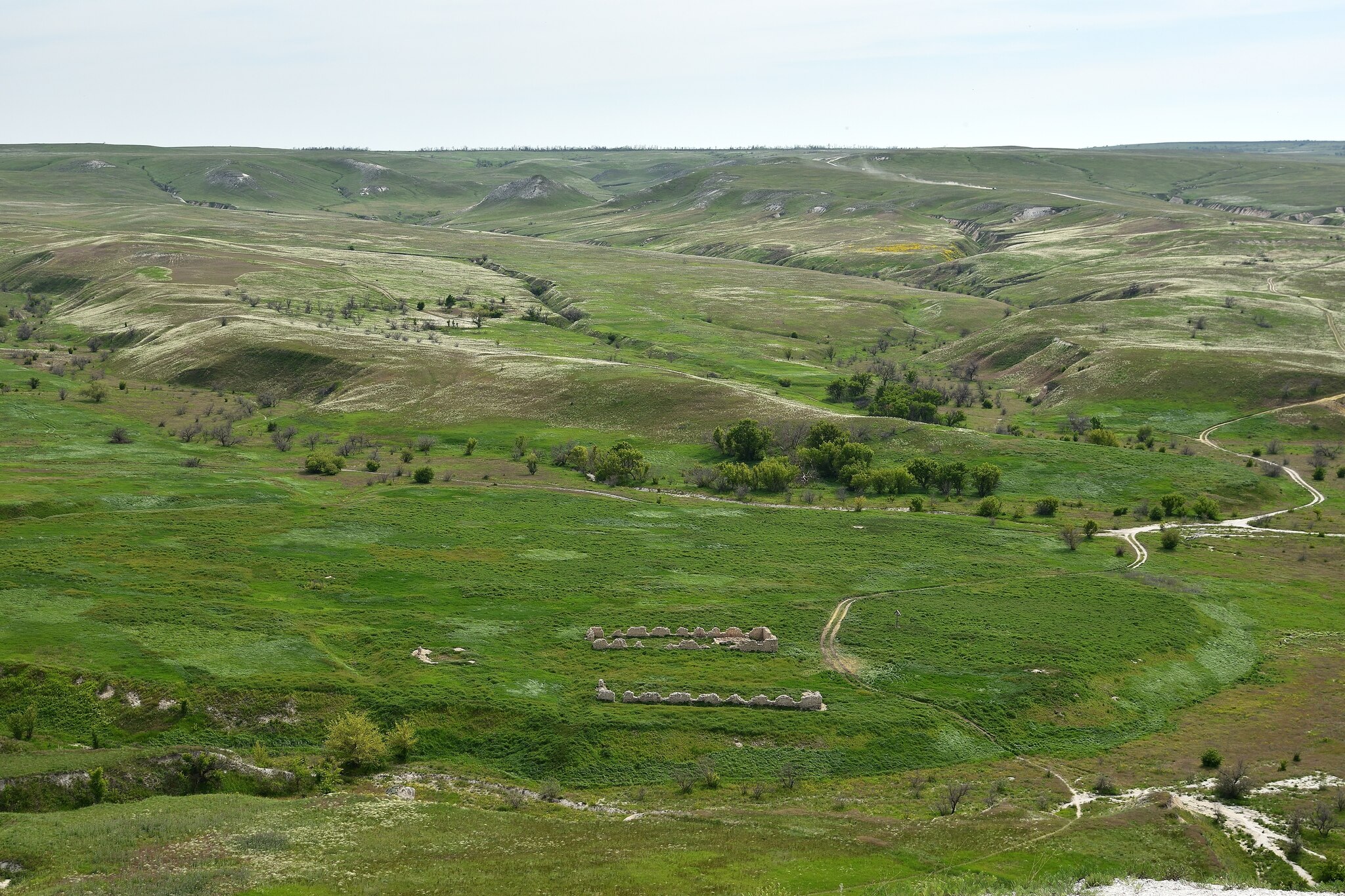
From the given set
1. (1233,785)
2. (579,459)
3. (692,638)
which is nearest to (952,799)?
(1233,785)

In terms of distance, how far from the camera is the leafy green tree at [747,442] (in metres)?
119

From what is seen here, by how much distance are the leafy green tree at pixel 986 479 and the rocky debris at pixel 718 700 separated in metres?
56.5

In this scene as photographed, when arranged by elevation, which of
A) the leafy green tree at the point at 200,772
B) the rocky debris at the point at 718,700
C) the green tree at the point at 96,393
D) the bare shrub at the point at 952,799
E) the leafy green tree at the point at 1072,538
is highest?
the green tree at the point at 96,393

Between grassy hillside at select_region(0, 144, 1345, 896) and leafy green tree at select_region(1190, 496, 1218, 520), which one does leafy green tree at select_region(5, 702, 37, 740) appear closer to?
grassy hillside at select_region(0, 144, 1345, 896)

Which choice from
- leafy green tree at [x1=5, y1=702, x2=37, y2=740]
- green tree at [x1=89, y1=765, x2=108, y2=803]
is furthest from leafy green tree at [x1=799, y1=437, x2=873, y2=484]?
green tree at [x1=89, y1=765, x2=108, y2=803]

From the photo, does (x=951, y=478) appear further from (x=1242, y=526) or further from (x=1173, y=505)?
(x=1242, y=526)

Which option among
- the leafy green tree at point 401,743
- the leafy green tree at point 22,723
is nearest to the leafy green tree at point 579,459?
the leafy green tree at point 401,743

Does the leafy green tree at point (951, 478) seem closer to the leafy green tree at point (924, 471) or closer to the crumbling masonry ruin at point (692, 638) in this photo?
the leafy green tree at point (924, 471)

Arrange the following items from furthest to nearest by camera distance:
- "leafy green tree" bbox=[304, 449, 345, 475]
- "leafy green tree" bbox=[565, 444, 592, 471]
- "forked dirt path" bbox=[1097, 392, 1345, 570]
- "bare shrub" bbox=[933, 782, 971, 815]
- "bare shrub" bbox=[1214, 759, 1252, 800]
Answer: "leafy green tree" bbox=[565, 444, 592, 471]
"leafy green tree" bbox=[304, 449, 345, 475]
"forked dirt path" bbox=[1097, 392, 1345, 570]
"bare shrub" bbox=[1214, 759, 1252, 800]
"bare shrub" bbox=[933, 782, 971, 815]

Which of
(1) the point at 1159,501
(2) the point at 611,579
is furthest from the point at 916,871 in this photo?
(1) the point at 1159,501

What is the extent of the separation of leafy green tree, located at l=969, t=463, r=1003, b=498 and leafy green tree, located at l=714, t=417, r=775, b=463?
1001 inches

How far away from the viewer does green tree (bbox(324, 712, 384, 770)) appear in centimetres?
5034

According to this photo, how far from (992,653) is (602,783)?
96.7 feet

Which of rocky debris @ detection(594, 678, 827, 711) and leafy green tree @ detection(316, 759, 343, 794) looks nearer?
leafy green tree @ detection(316, 759, 343, 794)
